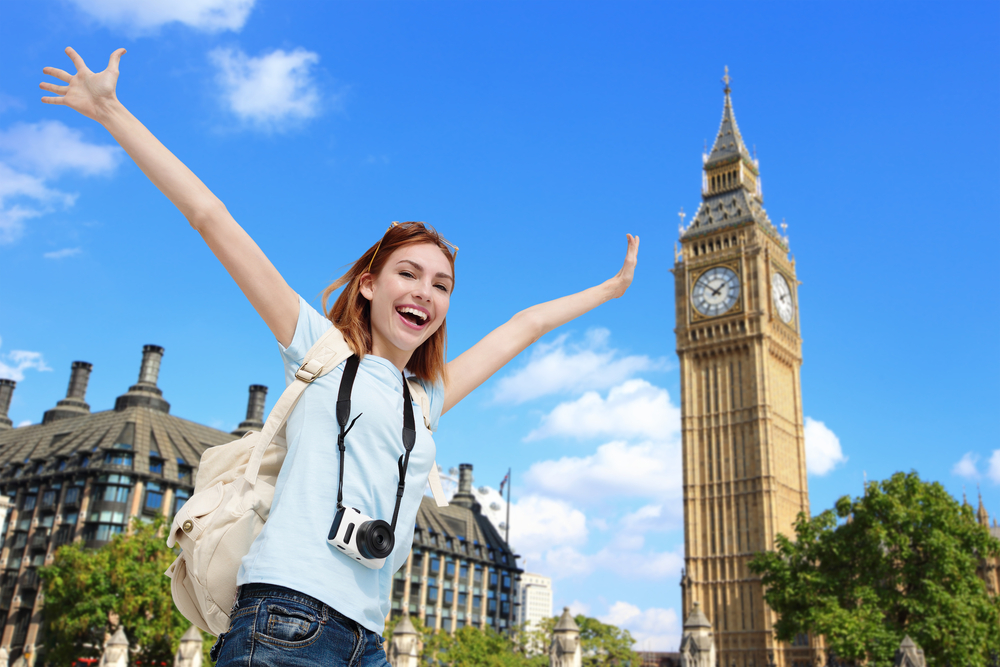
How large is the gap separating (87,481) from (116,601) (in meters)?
22.2

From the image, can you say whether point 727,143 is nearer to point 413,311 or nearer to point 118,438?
point 118,438

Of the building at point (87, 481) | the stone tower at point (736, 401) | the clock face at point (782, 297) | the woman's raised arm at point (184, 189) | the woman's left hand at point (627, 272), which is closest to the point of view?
the woman's raised arm at point (184, 189)

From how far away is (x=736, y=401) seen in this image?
2286 inches

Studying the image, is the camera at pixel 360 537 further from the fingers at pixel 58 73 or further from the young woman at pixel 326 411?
the fingers at pixel 58 73

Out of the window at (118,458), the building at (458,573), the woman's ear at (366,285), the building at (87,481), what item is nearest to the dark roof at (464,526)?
the building at (458,573)

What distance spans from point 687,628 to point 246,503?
21.4 meters

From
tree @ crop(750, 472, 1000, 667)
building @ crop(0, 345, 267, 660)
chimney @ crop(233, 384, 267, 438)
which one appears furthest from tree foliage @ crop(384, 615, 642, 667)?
chimney @ crop(233, 384, 267, 438)

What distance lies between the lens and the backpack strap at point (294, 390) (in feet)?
7.64

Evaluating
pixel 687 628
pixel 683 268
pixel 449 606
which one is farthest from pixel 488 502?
pixel 687 628

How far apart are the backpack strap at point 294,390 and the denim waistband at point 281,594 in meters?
0.31

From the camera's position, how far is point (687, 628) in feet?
70.9

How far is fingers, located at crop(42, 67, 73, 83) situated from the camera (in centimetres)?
151

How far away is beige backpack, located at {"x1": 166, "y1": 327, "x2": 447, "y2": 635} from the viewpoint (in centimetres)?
227

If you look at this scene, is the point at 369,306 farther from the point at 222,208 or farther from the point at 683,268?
the point at 683,268
